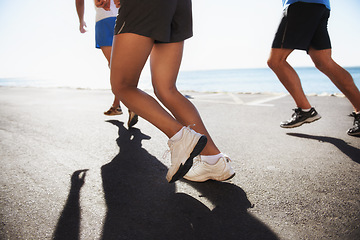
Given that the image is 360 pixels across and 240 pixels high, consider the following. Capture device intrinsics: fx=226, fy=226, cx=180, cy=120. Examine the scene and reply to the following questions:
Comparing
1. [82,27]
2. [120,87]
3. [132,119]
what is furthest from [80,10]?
[120,87]

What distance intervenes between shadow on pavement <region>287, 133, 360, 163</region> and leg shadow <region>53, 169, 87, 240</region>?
6.67 ft

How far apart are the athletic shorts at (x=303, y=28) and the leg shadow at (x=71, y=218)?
7.48 feet

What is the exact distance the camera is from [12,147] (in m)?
2.16

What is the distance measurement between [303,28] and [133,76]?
1842mm

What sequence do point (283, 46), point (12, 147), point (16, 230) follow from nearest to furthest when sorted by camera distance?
point (16, 230), point (12, 147), point (283, 46)

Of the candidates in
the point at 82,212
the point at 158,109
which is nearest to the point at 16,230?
the point at 82,212

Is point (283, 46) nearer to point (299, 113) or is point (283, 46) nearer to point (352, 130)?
point (299, 113)

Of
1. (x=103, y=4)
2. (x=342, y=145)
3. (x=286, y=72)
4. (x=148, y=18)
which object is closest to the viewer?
(x=148, y=18)

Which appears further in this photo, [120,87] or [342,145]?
[342,145]

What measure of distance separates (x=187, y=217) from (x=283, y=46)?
202 cm

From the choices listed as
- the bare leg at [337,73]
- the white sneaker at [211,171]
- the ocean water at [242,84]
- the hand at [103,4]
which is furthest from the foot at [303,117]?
the ocean water at [242,84]

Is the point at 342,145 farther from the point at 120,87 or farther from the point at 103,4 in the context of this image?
the point at 103,4

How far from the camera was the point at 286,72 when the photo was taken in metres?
2.48

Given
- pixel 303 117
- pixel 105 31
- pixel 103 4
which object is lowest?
pixel 303 117
